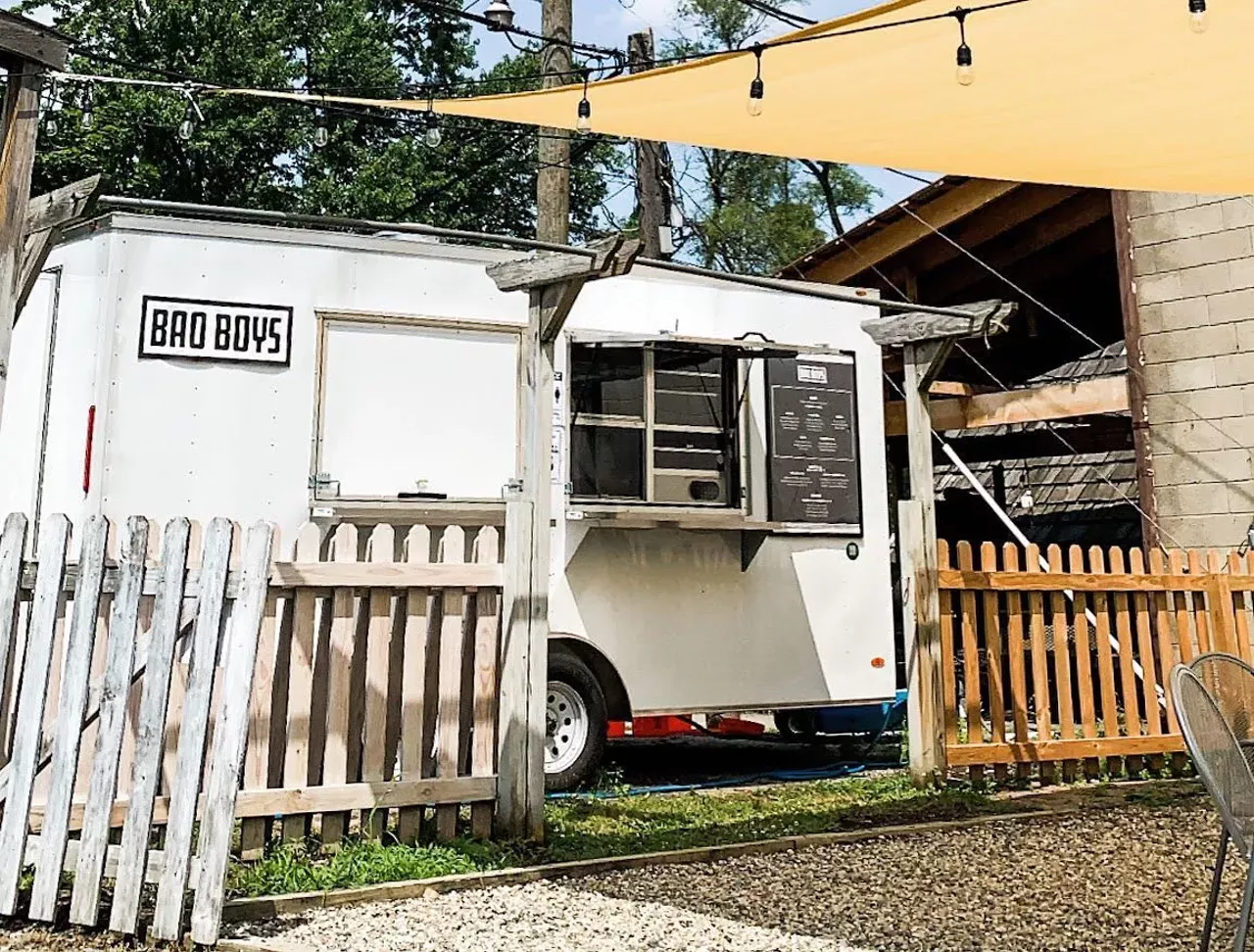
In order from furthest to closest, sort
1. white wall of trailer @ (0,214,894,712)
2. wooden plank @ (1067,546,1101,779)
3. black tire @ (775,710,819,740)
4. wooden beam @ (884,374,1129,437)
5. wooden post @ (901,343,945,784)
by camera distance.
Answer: wooden beam @ (884,374,1129,437) → black tire @ (775,710,819,740) → wooden plank @ (1067,546,1101,779) → wooden post @ (901,343,945,784) → white wall of trailer @ (0,214,894,712)

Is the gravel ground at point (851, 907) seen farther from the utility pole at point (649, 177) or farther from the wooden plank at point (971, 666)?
the utility pole at point (649, 177)

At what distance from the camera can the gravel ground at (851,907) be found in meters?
3.65

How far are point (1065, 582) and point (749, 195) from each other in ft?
71.1

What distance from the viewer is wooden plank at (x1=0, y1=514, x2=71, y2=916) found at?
12.2 ft

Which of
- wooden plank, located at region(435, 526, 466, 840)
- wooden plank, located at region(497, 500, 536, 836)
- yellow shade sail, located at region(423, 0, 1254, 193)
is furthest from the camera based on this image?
wooden plank, located at region(497, 500, 536, 836)

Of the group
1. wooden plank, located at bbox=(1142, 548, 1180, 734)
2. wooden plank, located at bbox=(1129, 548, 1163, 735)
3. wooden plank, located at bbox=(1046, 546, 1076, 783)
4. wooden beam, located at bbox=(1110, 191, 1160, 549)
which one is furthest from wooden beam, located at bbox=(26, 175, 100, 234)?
wooden beam, located at bbox=(1110, 191, 1160, 549)

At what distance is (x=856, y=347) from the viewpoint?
24.0 feet

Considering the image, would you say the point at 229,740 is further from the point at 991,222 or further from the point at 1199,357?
the point at 991,222

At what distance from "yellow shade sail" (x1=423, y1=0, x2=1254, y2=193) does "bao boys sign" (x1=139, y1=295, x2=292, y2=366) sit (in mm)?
1305

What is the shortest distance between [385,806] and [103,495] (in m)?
2.08

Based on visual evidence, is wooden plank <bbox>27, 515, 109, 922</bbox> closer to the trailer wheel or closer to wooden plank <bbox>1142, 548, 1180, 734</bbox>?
the trailer wheel

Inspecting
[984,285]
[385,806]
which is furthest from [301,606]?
[984,285]

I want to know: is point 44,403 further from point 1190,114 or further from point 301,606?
point 1190,114

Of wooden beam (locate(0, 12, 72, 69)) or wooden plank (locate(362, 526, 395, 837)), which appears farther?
wooden plank (locate(362, 526, 395, 837))
